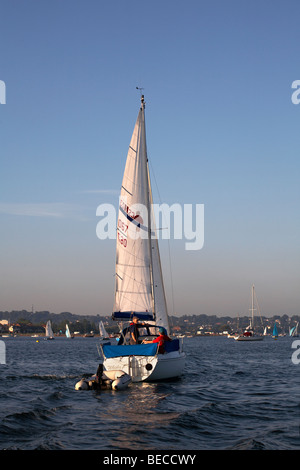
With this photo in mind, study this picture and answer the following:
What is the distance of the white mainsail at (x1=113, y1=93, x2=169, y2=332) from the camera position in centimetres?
3167

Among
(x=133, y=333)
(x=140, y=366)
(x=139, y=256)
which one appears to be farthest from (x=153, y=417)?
(x=139, y=256)

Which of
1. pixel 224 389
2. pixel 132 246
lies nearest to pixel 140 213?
pixel 132 246

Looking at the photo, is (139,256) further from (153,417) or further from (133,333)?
(153,417)

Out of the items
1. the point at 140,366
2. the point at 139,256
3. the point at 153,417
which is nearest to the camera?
the point at 153,417

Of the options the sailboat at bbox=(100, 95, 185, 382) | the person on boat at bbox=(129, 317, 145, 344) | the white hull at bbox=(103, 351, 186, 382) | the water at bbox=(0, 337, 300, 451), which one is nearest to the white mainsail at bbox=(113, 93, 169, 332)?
the sailboat at bbox=(100, 95, 185, 382)

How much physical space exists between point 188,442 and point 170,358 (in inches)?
517

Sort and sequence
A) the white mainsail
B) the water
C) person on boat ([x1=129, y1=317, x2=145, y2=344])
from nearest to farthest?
the water
person on boat ([x1=129, y1=317, x2=145, y2=344])
the white mainsail

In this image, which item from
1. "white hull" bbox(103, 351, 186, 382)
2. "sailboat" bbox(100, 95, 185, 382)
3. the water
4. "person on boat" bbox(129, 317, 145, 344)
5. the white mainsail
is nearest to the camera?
the water

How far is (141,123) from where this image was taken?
3438 centimetres

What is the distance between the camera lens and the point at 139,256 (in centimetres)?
3241

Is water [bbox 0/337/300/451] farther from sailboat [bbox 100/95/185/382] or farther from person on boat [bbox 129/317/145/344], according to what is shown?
sailboat [bbox 100/95/185/382]

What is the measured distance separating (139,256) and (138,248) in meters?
0.53

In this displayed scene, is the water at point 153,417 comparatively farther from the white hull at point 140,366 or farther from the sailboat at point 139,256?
the sailboat at point 139,256
